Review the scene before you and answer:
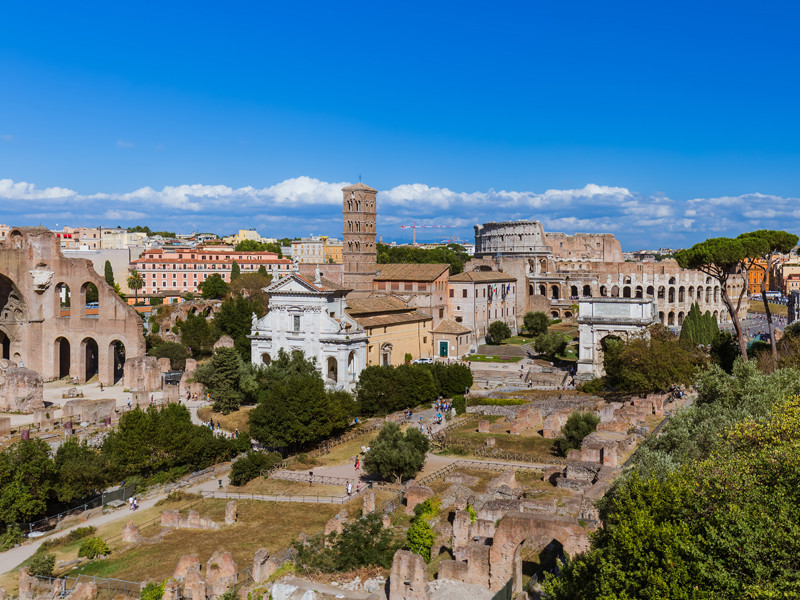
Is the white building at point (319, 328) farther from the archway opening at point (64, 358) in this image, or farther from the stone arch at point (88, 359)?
the archway opening at point (64, 358)

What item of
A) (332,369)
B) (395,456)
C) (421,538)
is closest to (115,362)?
(332,369)

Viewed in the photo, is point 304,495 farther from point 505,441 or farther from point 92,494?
point 505,441

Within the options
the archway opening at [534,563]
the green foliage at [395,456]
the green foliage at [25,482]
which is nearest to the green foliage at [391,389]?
the green foliage at [395,456]

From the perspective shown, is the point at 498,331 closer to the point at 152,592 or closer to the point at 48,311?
the point at 48,311

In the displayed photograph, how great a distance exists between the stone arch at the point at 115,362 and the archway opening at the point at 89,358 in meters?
1.80

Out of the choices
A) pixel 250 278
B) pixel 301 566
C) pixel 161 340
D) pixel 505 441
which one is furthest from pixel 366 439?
pixel 250 278

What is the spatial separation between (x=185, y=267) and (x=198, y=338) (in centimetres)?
4810

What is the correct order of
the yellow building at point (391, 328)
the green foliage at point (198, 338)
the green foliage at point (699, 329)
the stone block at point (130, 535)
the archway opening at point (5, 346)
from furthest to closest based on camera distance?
the green foliage at point (198, 338)
the green foliage at point (699, 329)
the archway opening at point (5, 346)
the yellow building at point (391, 328)
the stone block at point (130, 535)

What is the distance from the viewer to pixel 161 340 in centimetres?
6153

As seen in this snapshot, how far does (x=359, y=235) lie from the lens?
57.4m

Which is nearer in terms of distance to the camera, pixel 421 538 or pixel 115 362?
pixel 421 538

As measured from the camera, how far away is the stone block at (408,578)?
1731cm

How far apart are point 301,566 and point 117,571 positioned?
570 cm

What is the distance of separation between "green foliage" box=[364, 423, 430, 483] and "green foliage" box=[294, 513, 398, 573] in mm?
6837
